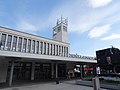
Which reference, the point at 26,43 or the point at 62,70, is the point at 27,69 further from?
the point at 62,70

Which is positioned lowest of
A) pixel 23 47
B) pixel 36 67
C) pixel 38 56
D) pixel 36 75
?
pixel 36 75

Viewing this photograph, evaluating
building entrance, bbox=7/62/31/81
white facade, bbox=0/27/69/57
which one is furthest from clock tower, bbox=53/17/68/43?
building entrance, bbox=7/62/31/81

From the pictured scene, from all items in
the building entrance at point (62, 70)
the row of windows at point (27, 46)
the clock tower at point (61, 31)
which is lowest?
the building entrance at point (62, 70)

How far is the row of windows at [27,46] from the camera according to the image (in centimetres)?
2036

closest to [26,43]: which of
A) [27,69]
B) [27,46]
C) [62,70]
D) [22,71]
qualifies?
[27,46]

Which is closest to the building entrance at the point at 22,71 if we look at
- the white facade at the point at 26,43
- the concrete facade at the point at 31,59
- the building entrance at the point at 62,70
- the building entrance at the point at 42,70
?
the concrete facade at the point at 31,59

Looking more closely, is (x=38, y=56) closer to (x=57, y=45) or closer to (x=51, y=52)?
(x=51, y=52)

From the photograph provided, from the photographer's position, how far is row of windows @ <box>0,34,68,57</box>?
2036 centimetres

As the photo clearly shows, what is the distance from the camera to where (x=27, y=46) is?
23.0m

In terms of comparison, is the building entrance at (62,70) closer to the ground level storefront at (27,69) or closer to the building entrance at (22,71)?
the ground level storefront at (27,69)

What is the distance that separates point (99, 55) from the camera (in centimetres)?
1666

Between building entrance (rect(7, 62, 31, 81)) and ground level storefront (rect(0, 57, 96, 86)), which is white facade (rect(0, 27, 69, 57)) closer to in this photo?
ground level storefront (rect(0, 57, 96, 86))

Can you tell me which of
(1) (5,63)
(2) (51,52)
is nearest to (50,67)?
(2) (51,52)

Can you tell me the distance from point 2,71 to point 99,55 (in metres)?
15.8
